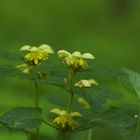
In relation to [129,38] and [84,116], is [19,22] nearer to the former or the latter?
[129,38]

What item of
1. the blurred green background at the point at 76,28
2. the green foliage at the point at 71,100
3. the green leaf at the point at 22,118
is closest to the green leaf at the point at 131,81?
the green foliage at the point at 71,100

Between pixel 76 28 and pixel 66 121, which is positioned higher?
pixel 76 28

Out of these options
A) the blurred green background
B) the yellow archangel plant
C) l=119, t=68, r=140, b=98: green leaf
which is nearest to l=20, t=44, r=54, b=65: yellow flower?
the yellow archangel plant

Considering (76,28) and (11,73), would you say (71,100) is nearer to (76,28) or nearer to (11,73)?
(11,73)

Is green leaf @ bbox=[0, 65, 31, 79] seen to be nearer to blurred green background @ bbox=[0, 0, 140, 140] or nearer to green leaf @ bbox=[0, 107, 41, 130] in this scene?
green leaf @ bbox=[0, 107, 41, 130]

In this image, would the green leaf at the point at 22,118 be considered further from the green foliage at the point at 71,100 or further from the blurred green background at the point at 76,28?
the blurred green background at the point at 76,28

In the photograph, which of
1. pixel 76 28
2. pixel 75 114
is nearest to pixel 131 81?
pixel 75 114

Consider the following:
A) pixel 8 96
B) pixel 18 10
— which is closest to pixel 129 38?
pixel 18 10
